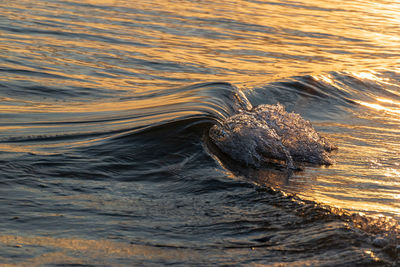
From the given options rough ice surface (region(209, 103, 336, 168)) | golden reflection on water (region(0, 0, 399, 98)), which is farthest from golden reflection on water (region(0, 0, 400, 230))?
rough ice surface (region(209, 103, 336, 168))

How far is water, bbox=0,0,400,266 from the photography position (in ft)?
11.6

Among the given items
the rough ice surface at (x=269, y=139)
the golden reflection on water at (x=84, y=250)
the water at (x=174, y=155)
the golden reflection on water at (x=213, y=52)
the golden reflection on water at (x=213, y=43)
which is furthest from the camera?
the golden reflection on water at (x=213, y=43)

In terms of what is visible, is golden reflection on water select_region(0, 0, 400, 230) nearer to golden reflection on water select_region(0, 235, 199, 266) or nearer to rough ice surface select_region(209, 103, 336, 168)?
golden reflection on water select_region(0, 235, 199, 266)

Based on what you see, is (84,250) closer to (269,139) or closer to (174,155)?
(174,155)

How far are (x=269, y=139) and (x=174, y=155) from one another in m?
1.01

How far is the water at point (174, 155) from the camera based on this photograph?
3531 millimetres

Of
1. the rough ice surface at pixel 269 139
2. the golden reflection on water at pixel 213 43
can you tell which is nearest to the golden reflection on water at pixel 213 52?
the golden reflection on water at pixel 213 43

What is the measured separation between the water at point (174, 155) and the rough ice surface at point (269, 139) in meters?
0.15

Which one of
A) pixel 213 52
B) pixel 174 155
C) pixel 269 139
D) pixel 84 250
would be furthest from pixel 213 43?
pixel 84 250

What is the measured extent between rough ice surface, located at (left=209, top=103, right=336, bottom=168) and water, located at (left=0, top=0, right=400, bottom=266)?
15 cm

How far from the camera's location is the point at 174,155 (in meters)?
5.30

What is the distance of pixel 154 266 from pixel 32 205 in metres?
1.15

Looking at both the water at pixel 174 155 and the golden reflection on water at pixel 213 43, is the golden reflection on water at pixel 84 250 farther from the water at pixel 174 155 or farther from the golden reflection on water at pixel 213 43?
the golden reflection on water at pixel 213 43

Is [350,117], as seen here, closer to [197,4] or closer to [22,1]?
[22,1]
